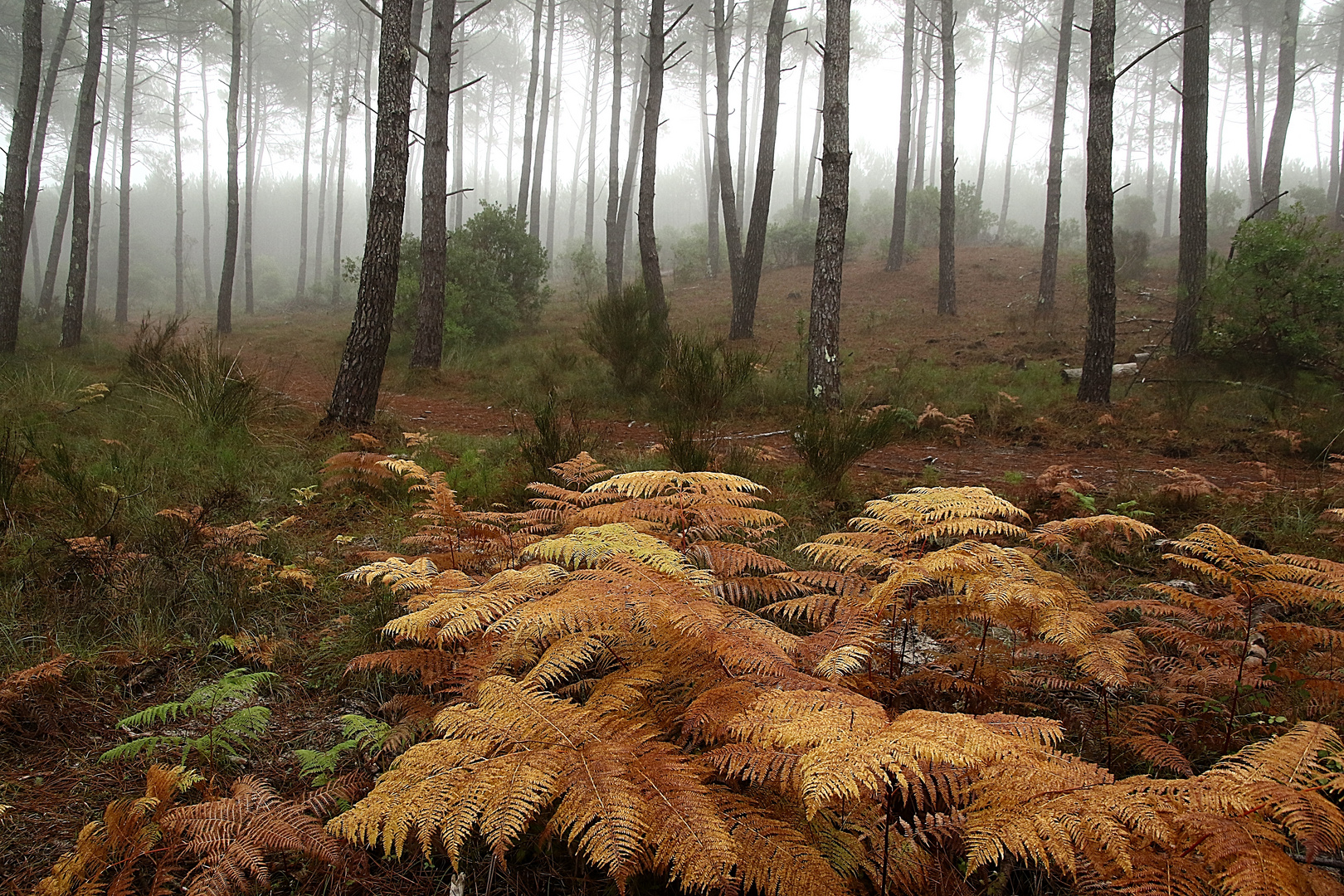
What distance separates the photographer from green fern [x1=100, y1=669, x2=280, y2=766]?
1728 mm

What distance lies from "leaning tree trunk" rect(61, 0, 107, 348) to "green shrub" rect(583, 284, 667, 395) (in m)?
9.01

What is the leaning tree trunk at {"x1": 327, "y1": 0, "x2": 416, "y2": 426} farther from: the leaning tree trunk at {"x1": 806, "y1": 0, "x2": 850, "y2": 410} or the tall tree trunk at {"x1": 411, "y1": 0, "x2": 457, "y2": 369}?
the tall tree trunk at {"x1": 411, "y1": 0, "x2": 457, "y2": 369}

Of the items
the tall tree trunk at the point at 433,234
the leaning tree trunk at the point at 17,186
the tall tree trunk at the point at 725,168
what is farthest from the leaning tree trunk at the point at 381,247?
the tall tree trunk at the point at 725,168

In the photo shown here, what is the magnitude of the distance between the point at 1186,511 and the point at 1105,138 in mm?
6000

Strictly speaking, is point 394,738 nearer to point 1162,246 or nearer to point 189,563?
point 189,563

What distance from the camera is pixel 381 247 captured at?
20.4 feet

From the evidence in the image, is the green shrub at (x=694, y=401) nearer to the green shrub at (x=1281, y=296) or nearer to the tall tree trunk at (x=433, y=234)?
the tall tree trunk at (x=433, y=234)

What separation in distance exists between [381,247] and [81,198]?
939cm

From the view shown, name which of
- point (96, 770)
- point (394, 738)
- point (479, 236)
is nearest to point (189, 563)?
point (96, 770)

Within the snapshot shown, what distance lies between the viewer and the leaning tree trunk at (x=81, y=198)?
36.4ft

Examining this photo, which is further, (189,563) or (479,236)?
(479,236)

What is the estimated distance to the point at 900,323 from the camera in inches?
532

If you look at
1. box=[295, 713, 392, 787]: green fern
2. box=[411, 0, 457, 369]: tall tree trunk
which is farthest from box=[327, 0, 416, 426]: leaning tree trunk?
box=[295, 713, 392, 787]: green fern

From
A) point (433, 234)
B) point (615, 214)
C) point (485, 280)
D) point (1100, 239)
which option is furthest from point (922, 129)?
point (433, 234)
